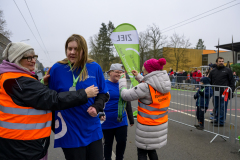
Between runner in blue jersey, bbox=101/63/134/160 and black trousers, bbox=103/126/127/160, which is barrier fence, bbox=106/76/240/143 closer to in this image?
runner in blue jersey, bbox=101/63/134/160

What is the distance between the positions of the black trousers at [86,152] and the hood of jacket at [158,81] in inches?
40.6

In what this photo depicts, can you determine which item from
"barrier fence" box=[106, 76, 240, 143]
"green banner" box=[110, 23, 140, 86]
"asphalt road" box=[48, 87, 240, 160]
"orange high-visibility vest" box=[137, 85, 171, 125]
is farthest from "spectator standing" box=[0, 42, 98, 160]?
"barrier fence" box=[106, 76, 240, 143]

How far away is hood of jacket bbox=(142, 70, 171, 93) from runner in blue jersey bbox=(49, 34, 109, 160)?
0.82m

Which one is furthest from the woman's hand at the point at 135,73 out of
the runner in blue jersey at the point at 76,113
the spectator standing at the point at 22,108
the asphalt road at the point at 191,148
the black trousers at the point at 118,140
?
the asphalt road at the point at 191,148

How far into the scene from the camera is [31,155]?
144cm

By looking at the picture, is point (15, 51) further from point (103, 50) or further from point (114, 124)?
point (103, 50)

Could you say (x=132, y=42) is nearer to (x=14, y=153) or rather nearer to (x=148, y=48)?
(x=14, y=153)

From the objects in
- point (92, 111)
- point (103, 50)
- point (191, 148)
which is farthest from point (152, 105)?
point (103, 50)

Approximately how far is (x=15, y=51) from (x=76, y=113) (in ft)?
2.61

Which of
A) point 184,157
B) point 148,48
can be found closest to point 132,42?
point 184,157

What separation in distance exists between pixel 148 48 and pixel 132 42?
2774cm

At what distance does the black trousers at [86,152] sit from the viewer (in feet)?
5.49

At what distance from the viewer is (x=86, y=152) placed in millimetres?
1757

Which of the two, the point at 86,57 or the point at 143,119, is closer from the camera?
the point at 86,57
